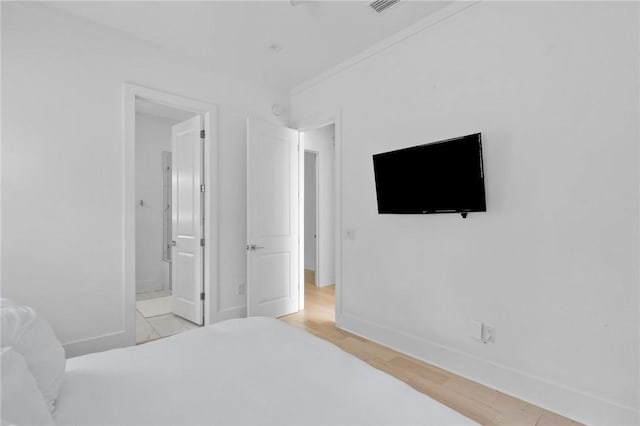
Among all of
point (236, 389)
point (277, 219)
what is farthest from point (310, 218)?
point (236, 389)

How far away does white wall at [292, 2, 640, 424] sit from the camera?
178 centimetres

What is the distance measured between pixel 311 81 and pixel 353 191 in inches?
57.7

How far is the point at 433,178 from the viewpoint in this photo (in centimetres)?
248

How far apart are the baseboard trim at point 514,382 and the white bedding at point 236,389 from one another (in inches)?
57.6

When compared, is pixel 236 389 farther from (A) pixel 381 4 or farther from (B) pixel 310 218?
(B) pixel 310 218

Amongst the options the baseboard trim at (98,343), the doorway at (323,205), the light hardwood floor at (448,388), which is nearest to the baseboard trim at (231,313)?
the light hardwood floor at (448,388)

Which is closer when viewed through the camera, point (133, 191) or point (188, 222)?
point (133, 191)

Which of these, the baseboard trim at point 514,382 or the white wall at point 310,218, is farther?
the white wall at point 310,218

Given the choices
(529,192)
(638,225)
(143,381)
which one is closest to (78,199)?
(143,381)

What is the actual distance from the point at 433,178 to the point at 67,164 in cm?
291

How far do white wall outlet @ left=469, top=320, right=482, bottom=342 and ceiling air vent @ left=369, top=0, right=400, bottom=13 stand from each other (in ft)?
8.06

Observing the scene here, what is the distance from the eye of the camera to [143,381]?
114 cm

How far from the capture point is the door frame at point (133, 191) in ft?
9.20

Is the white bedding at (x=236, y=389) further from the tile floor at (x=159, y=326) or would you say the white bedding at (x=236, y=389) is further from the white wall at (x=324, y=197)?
the white wall at (x=324, y=197)
